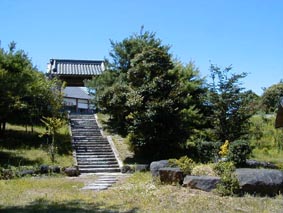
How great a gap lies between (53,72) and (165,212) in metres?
20.2

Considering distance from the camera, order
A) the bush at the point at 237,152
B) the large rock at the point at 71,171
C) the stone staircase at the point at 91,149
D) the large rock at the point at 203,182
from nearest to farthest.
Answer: the large rock at the point at 203,182
the bush at the point at 237,152
the large rock at the point at 71,171
the stone staircase at the point at 91,149

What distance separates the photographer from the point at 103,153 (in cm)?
1731

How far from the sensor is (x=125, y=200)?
8.85m

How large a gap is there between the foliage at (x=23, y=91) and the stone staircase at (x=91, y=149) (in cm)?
201

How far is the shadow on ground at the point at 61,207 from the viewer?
7819 millimetres

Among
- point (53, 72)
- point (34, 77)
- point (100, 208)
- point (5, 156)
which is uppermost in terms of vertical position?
point (53, 72)

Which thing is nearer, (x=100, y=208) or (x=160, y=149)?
(x=100, y=208)

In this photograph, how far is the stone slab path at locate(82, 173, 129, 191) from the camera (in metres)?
11.2

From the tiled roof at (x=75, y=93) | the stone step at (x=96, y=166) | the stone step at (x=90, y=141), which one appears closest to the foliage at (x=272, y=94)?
the stone step at (x=90, y=141)

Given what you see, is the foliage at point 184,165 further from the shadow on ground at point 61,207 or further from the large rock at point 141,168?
the large rock at point 141,168

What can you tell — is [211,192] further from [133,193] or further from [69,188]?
[69,188]

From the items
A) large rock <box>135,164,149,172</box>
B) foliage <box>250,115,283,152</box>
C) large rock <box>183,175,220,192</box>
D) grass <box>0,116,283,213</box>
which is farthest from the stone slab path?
foliage <box>250,115,283,152</box>

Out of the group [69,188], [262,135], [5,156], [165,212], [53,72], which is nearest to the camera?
[165,212]

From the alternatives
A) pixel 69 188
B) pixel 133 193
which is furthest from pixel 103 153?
pixel 133 193
